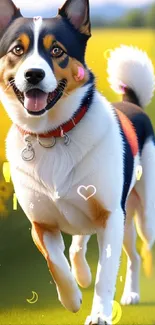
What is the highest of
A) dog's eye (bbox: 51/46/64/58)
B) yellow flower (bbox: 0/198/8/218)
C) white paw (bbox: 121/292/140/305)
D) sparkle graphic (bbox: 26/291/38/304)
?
dog's eye (bbox: 51/46/64/58)

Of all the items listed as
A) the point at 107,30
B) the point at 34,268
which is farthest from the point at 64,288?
the point at 107,30

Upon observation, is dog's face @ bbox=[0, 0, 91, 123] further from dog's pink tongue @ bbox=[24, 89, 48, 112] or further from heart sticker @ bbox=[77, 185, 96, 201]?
heart sticker @ bbox=[77, 185, 96, 201]

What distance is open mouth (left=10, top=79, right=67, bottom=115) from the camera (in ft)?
10.9

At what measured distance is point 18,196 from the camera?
3557mm

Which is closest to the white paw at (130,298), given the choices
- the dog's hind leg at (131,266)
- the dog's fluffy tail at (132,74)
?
the dog's hind leg at (131,266)

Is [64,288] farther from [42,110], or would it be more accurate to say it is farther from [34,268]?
[42,110]

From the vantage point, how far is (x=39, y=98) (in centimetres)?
331

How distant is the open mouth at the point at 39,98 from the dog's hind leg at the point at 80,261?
2.16ft

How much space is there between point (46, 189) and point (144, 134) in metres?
0.50

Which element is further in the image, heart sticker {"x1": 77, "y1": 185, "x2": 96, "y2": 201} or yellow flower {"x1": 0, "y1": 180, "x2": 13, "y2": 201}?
yellow flower {"x1": 0, "y1": 180, "x2": 13, "y2": 201}

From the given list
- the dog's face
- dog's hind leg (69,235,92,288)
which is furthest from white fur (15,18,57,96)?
dog's hind leg (69,235,92,288)

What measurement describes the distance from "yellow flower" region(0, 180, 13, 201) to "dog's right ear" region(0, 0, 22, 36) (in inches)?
25.5

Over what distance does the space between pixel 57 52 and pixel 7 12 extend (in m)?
0.27

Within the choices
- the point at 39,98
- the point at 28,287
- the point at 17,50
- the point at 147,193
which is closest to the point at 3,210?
the point at 28,287
